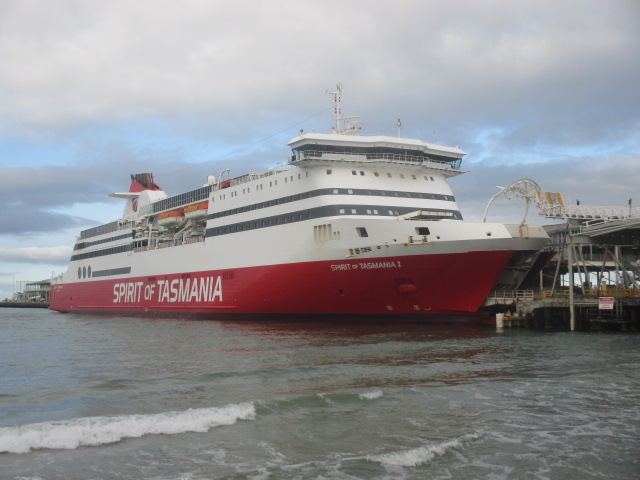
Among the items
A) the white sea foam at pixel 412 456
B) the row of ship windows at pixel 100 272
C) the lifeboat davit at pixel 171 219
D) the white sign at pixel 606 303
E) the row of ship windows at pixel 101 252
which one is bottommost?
the white sea foam at pixel 412 456

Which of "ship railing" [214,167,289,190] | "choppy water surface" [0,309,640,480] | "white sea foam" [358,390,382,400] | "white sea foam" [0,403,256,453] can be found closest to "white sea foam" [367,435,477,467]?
"choppy water surface" [0,309,640,480]

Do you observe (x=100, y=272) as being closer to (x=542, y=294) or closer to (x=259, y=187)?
(x=259, y=187)

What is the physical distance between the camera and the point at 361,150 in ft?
94.6

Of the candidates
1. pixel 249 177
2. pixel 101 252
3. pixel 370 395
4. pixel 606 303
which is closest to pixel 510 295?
pixel 606 303

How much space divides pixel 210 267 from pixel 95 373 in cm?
1889

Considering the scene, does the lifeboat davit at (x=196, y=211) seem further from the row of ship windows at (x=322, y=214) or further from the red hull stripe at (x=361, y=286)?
the red hull stripe at (x=361, y=286)

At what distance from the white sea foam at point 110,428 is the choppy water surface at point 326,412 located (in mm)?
28

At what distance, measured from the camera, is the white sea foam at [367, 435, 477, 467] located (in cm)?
790

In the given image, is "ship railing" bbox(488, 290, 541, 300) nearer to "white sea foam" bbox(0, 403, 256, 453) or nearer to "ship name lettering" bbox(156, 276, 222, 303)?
"ship name lettering" bbox(156, 276, 222, 303)

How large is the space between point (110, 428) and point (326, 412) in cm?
368

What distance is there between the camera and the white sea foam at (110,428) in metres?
8.76

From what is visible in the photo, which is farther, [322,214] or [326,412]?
[322,214]

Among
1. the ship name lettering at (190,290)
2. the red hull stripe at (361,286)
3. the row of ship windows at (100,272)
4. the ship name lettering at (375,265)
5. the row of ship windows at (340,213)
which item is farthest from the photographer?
the row of ship windows at (100,272)

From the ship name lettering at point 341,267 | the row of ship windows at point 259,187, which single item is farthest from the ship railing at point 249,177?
the ship name lettering at point 341,267
